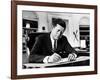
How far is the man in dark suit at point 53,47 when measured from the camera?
168 centimetres

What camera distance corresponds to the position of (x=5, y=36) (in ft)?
5.27

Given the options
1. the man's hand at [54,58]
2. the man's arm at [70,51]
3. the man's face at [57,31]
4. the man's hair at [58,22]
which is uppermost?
the man's hair at [58,22]

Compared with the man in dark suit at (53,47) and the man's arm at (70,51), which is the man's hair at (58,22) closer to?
the man in dark suit at (53,47)

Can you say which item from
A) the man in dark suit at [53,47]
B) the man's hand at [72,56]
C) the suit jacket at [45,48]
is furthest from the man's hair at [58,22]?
the man's hand at [72,56]

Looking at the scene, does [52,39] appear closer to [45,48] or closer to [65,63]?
[45,48]

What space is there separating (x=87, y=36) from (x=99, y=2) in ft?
1.12

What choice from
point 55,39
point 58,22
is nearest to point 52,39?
point 55,39

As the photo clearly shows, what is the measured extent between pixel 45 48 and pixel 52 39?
10 centimetres

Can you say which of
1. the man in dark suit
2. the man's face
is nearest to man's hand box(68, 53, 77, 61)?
the man in dark suit

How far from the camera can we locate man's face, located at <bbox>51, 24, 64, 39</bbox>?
1.72 metres

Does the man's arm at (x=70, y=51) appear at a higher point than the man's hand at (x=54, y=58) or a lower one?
higher

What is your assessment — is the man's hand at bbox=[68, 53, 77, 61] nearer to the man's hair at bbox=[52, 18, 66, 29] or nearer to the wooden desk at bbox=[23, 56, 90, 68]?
the wooden desk at bbox=[23, 56, 90, 68]

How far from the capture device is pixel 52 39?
173cm

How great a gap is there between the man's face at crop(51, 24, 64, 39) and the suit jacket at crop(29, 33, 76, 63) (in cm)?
4
